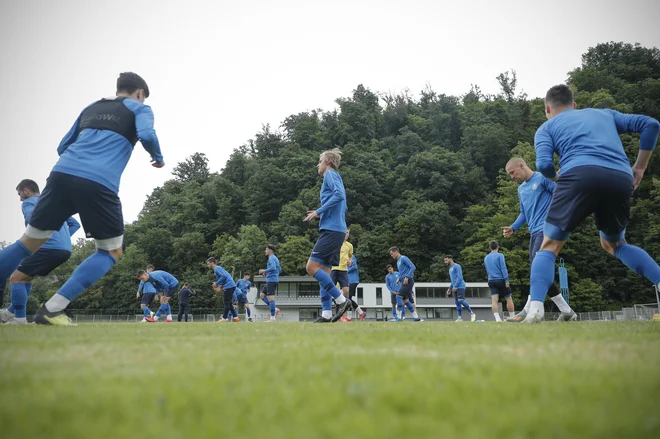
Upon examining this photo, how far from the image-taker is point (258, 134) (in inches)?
3649

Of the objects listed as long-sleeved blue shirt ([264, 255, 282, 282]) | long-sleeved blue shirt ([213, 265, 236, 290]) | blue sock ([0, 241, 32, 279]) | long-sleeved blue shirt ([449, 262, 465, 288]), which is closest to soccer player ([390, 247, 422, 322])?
long-sleeved blue shirt ([449, 262, 465, 288])

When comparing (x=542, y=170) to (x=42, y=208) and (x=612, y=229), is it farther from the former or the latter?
(x=42, y=208)

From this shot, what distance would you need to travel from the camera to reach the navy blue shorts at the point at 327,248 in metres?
8.48

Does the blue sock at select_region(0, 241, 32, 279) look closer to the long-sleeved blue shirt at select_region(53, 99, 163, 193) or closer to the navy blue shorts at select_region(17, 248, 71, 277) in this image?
the long-sleeved blue shirt at select_region(53, 99, 163, 193)

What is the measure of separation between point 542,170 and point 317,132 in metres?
81.3

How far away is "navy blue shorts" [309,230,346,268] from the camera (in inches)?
334

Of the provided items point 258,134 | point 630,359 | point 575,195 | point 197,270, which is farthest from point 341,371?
point 258,134

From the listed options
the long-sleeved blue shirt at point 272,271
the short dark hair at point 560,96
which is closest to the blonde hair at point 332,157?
the short dark hair at point 560,96

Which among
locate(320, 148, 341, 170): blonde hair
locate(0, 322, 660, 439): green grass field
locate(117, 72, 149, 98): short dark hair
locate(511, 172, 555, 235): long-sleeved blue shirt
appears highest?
locate(117, 72, 149, 98): short dark hair

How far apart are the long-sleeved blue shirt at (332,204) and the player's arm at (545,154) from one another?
3833mm

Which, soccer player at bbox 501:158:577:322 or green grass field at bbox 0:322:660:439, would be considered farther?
soccer player at bbox 501:158:577:322

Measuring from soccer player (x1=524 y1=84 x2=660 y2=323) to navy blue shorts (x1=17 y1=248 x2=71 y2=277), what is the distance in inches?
299

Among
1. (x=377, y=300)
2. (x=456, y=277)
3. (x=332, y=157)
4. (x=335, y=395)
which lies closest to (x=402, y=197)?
(x=377, y=300)

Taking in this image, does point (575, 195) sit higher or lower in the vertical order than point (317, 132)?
lower
